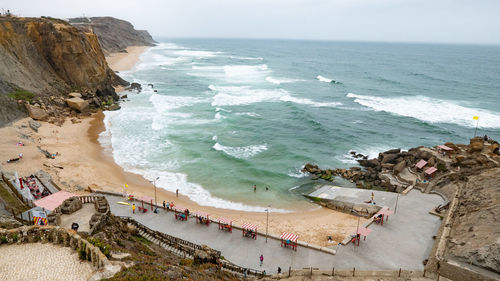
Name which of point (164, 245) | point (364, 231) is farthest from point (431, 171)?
point (164, 245)

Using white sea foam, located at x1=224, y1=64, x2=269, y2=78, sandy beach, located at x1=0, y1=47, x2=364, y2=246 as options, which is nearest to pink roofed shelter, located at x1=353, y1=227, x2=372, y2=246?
sandy beach, located at x1=0, y1=47, x2=364, y2=246

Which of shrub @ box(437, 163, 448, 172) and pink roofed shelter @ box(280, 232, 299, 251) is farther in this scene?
shrub @ box(437, 163, 448, 172)

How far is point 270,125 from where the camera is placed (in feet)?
173

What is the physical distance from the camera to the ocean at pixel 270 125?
35.2 m

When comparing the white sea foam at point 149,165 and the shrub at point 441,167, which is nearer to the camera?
the white sea foam at point 149,165

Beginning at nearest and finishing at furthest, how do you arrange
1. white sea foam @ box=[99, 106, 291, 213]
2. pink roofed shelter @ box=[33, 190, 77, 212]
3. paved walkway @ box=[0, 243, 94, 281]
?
paved walkway @ box=[0, 243, 94, 281] → pink roofed shelter @ box=[33, 190, 77, 212] → white sea foam @ box=[99, 106, 291, 213]

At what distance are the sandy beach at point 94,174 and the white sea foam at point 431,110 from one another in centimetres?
4145

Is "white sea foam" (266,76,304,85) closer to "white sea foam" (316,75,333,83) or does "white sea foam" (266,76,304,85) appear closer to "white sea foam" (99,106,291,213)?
"white sea foam" (316,75,333,83)

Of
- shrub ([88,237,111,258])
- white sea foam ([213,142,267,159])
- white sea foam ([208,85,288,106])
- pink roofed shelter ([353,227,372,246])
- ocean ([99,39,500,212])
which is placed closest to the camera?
shrub ([88,237,111,258])

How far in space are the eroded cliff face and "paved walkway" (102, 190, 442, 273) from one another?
31842 mm

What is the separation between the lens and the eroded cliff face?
152 ft

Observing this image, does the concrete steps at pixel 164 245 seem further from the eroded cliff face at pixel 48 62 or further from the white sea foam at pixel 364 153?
the eroded cliff face at pixel 48 62

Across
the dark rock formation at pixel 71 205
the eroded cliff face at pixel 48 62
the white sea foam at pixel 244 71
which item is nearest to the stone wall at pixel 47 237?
the dark rock formation at pixel 71 205

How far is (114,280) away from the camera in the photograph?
12.0 meters
